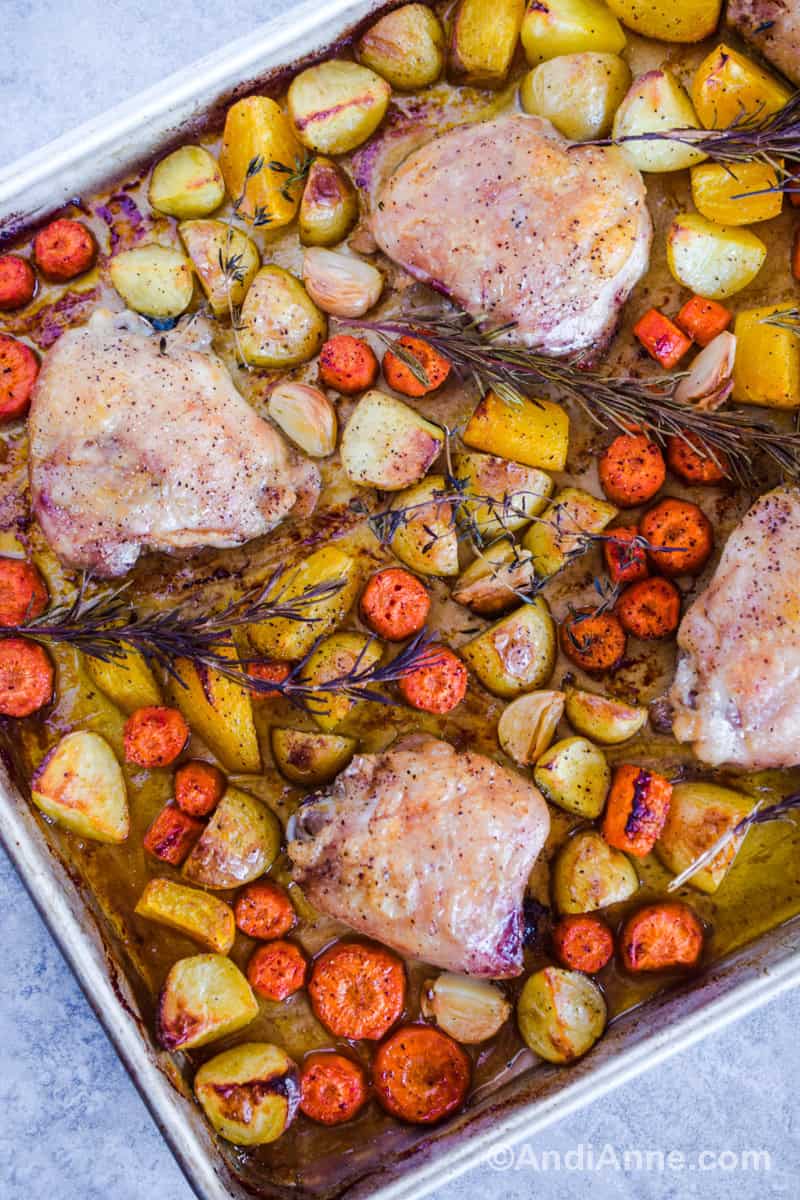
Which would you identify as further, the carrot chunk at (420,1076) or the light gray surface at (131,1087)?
the light gray surface at (131,1087)

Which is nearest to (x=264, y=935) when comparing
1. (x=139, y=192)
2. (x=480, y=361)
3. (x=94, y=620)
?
(x=94, y=620)

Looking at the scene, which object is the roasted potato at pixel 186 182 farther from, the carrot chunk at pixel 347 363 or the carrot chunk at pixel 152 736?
the carrot chunk at pixel 152 736

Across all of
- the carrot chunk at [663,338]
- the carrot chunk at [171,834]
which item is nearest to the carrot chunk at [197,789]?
the carrot chunk at [171,834]

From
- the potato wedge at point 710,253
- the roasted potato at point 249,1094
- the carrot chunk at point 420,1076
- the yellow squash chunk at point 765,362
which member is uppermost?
the potato wedge at point 710,253

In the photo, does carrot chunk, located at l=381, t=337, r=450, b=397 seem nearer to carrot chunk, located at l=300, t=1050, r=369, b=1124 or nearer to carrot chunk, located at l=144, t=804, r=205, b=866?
carrot chunk, located at l=144, t=804, r=205, b=866

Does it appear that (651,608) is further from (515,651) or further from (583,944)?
(583,944)

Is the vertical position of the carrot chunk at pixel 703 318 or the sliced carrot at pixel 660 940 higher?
the carrot chunk at pixel 703 318

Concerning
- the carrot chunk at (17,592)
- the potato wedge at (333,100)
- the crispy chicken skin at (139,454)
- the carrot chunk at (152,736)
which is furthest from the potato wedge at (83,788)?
the potato wedge at (333,100)
